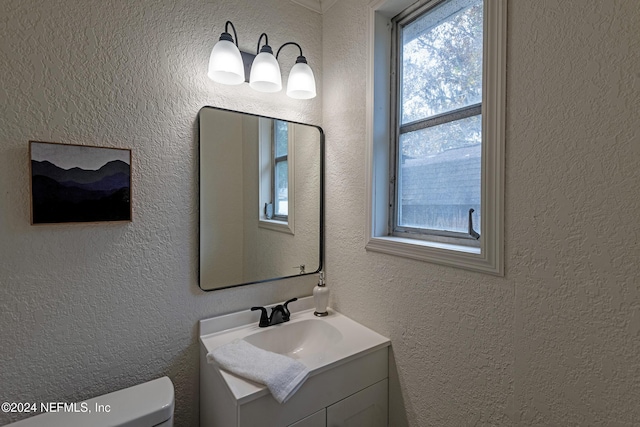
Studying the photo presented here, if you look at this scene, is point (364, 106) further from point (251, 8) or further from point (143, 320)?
point (143, 320)

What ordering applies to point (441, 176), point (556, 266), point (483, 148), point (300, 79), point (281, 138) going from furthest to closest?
point (281, 138) → point (300, 79) → point (441, 176) → point (483, 148) → point (556, 266)

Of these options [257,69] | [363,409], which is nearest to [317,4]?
[257,69]

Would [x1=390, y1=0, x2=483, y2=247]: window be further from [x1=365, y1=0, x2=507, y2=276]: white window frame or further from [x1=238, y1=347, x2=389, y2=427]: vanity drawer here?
[x1=238, y1=347, x2=389, y2=427]: vanity drawer

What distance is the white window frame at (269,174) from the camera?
1.43 meters

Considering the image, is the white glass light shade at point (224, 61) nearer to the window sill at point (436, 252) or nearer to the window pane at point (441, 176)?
the window pane at point (441, 176)

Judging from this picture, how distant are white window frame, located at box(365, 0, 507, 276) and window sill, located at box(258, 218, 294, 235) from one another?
0.43 metres

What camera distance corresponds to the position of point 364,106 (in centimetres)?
134

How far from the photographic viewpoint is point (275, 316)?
140 centimetres

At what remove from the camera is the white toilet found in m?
0.88

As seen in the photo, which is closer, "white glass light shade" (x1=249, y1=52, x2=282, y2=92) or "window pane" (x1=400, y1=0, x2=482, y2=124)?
"window pane" (x1=400, y1=0, x2=482, y2=124)

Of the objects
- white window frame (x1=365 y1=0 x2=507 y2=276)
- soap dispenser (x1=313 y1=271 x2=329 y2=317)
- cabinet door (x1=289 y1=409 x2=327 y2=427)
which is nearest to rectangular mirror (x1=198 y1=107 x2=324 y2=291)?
soap dispenser (x1=313 y1=271 x2=329 y2=317)

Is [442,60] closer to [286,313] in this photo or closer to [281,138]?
[281,138]

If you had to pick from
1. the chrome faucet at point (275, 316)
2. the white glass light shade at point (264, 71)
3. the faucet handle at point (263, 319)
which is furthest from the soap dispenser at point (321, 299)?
the white glass light shade at point (264, 71)

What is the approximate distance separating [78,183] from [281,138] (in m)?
0.85
